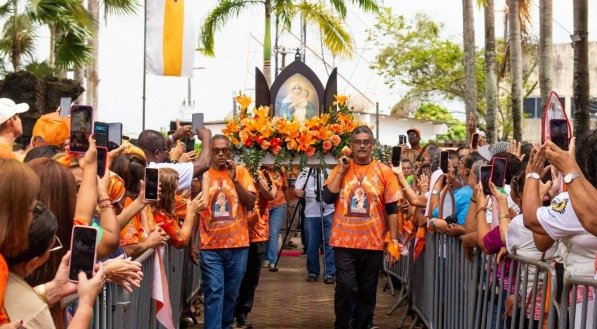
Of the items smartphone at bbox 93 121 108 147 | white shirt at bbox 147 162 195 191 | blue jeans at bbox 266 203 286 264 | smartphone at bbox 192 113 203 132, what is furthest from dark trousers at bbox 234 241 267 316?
smartphone at bbox 93 121 108 147

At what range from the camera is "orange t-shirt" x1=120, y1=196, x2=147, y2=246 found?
24.9ft

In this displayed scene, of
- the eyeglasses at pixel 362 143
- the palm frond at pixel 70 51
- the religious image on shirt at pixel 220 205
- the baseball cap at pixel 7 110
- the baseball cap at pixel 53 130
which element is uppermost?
the palm frond at pixel 70 51

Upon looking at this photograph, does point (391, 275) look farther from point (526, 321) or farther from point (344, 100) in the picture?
point (526, 321)

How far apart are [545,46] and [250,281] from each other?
9081 millimetres

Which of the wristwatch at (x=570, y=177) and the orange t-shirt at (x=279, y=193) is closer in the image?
the wristwatch at (x=570, y=177)

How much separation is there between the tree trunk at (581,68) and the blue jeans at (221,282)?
5.78 metres

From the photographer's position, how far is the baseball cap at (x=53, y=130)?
295 inches

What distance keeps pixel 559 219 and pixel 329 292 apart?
9316 millimetres

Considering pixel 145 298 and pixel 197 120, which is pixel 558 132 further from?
pixel 197 120

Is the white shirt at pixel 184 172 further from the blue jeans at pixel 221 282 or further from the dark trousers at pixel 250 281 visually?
the dark trousers at pixel 250 281

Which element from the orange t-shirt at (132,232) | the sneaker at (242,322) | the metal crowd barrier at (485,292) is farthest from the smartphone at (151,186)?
the sneaker at (242,322)

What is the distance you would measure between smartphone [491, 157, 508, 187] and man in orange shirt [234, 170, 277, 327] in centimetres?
438

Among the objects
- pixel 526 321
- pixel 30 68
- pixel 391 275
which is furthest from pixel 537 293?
pixel 30 68

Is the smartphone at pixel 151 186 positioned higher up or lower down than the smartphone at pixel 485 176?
lower down
